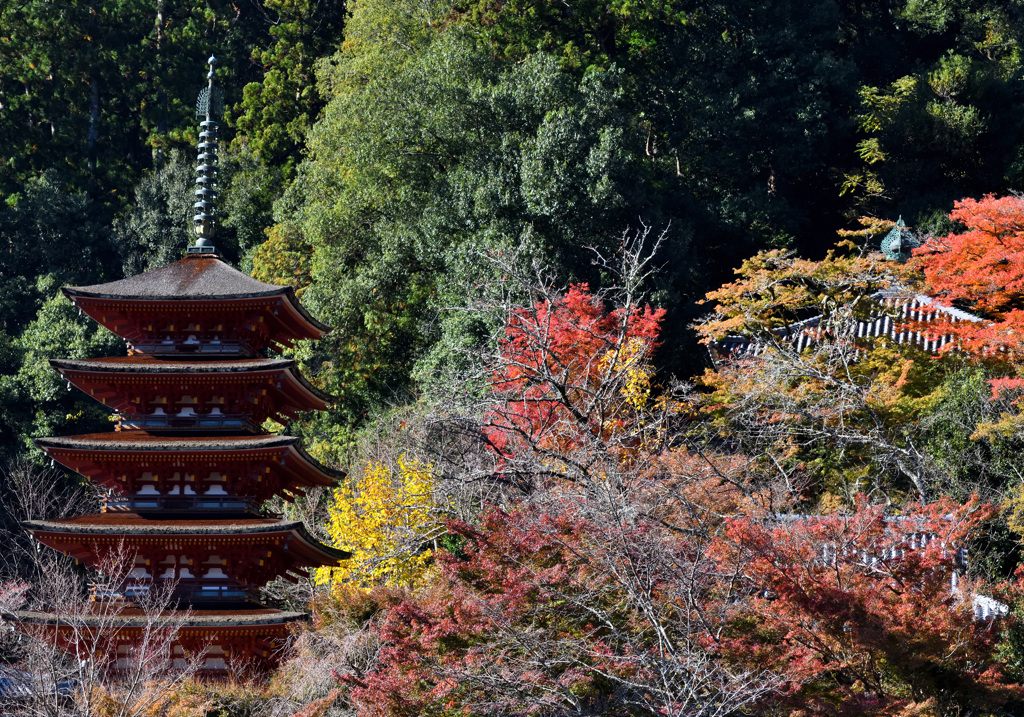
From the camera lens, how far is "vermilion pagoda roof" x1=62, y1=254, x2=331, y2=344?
19.8 m

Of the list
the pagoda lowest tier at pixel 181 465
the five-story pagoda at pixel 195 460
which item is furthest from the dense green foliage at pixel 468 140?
the pagoda lowest tier at pixel 181 465

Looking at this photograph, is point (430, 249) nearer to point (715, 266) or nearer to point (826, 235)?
point (715, 266)

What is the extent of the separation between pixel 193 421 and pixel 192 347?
4.03 feet

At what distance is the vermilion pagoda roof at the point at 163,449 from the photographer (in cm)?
1891

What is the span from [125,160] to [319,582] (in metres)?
26.7

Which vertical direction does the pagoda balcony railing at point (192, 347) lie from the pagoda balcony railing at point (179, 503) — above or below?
above

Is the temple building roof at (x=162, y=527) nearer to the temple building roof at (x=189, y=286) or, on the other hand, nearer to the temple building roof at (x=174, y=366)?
the temple building roof at (x=174, y=366)

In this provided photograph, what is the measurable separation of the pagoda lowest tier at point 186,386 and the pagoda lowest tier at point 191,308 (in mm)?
355

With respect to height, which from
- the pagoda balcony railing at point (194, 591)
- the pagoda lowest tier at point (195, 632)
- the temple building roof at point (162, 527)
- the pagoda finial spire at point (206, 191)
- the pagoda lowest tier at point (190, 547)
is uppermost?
the pagoda finial spire at point (206, 191)

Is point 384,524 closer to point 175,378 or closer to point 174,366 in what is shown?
point 175,378

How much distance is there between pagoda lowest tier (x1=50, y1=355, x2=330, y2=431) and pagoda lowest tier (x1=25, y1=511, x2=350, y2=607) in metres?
1.54

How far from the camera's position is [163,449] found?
18828mm

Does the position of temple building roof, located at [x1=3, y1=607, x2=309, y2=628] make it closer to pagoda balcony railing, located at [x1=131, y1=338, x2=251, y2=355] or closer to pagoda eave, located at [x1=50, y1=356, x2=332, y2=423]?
pagoda eave, located at [x1=50, y1=356, x2=332, y2=423]

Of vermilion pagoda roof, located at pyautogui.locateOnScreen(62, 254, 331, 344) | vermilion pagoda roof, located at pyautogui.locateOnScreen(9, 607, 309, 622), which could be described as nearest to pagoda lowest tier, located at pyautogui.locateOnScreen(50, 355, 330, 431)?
vermilion pagoda roof, located at pyautogui.locateOnScreen(62, 254, 331, 344)
